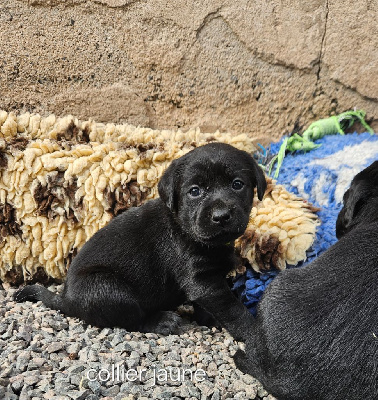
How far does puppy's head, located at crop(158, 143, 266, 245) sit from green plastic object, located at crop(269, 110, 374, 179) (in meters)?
1.45

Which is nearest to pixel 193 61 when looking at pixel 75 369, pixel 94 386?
pixel 75 369

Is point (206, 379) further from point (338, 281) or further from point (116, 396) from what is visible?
point (338, 281)

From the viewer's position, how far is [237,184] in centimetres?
335

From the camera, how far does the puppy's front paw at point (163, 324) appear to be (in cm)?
342

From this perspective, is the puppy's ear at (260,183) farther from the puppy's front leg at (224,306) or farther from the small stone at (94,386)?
the small stone at (94,386)

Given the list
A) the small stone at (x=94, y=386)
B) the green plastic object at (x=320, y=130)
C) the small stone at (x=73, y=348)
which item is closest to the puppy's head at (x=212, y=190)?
the small stone at (x=73, y=348)

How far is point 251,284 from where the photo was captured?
3.73 meters

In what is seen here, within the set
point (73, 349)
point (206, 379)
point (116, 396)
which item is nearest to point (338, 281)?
point (206, 379)

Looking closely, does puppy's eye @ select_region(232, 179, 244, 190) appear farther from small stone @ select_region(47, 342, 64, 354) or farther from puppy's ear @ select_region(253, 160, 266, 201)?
small stone @ select_region(47, 342, 64, 354)

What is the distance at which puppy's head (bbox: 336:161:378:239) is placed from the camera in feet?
10.5

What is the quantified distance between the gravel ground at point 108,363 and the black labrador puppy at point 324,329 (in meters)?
0.26

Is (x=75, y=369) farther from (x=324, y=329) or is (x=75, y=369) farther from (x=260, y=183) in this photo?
(x=260, y=183)

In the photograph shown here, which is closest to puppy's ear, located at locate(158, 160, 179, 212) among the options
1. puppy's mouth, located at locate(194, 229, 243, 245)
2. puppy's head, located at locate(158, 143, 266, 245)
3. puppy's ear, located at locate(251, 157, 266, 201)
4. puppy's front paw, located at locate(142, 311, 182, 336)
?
puppy's head, located at locate(158, 143, 266, 245)

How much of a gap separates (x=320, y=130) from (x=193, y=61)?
1376 mm
